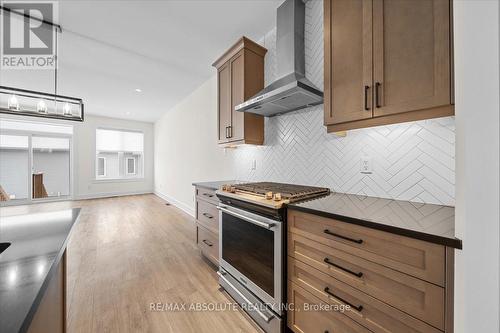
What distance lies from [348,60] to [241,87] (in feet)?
4.28

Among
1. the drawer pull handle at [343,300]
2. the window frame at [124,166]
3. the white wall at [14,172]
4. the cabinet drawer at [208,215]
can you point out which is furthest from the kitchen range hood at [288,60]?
the white wall at [14,172]

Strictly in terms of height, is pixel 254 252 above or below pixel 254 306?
above

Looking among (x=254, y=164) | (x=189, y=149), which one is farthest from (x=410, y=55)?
(x=189, y=149)

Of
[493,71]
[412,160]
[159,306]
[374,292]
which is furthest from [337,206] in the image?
[159,306]

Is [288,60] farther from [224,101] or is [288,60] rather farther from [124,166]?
[124,166]

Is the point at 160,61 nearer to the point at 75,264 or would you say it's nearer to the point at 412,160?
the point at 75,264

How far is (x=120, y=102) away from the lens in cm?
522

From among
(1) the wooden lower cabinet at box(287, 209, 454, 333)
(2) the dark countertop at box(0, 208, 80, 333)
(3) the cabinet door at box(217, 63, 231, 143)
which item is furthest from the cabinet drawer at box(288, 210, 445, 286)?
(3) the cabinet door at box(217, 63, 231, 143)

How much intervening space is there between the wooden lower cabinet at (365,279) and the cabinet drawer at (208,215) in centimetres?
107

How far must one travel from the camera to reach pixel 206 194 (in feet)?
7.80

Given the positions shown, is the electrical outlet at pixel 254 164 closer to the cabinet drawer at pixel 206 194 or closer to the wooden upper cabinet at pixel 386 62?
the cabinet drawer at pixel 206 194

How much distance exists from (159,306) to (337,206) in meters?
1.80

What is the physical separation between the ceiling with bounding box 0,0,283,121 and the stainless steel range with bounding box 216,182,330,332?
1967 millimetres

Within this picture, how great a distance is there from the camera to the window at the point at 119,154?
6.76 m
